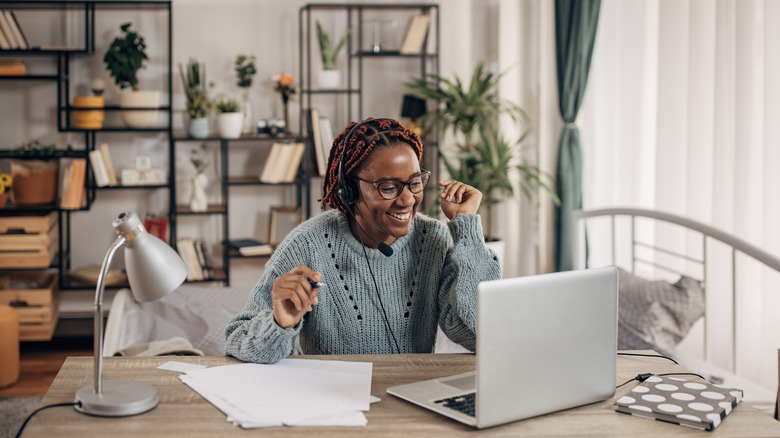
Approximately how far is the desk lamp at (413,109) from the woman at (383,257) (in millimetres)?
2595

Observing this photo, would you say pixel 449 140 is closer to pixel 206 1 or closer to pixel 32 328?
pixel 206 1

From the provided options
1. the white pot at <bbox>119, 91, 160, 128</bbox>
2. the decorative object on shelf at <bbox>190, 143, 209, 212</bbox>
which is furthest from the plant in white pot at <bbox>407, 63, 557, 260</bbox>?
the white pot at <bbox>119, 91, 160, 128</bbox>

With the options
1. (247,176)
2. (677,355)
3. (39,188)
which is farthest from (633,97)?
(39,188)

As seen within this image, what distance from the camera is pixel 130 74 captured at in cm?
404

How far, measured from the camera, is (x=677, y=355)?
2.47m

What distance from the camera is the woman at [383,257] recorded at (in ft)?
5.35

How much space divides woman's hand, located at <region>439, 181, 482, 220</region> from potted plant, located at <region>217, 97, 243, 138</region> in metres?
2.66

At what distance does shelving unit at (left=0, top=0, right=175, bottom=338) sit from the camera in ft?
13.3

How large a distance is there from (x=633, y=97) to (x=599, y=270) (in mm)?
2237

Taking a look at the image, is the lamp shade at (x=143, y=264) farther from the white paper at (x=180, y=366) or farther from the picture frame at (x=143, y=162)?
the picture frame at (x=143, y=162)

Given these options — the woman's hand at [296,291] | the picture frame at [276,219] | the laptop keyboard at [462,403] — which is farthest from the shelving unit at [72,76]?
the laptop keyboard at [462,403]

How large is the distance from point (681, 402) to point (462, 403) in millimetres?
357

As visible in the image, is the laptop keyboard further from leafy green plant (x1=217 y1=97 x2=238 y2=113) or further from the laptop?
leafy green plant (x1=217 y1=97 x2=238 y2=113)

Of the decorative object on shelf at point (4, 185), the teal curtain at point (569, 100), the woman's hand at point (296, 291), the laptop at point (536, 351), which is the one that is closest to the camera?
the laptop at point (536, 351)
